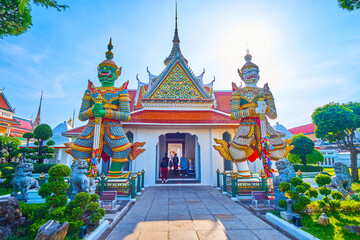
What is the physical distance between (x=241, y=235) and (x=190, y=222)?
1.24 metres

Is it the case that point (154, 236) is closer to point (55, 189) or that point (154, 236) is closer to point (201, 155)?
point (55, 189)

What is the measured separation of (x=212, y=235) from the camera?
3.68 meters

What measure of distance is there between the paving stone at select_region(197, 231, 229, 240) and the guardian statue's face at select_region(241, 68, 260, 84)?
6336 mm

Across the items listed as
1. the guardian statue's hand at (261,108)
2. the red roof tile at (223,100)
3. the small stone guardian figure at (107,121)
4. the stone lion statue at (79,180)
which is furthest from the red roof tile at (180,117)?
the stone lion statue at (79,180)

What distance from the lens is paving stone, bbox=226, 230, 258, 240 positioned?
358 cm

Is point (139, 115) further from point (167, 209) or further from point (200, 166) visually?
point (167, 209)

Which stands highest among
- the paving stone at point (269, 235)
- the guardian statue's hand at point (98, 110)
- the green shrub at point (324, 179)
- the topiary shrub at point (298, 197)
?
the guardian statue's hand at point (98, 110)

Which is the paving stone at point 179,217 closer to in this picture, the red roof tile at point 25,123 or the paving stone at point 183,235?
the paving stone at point 183,235

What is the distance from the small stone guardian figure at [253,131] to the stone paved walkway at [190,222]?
1.89 meters

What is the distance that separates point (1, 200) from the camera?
318 centimetres

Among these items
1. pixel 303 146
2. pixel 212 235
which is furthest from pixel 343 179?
pixel 303 146

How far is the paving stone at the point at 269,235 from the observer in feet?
11.7

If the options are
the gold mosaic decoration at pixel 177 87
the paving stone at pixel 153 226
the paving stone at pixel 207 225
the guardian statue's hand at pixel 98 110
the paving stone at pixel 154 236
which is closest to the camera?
the paving stone at pixel 154 236

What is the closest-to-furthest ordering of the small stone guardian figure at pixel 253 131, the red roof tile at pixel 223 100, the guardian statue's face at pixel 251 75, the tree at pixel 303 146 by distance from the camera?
1. the small stone guardian figure at pixel 253 131
2. the guardian statue's face at pixel 251 75
3. the red roof tile at pixel 223 100
4. the tree at pixel 303 146
